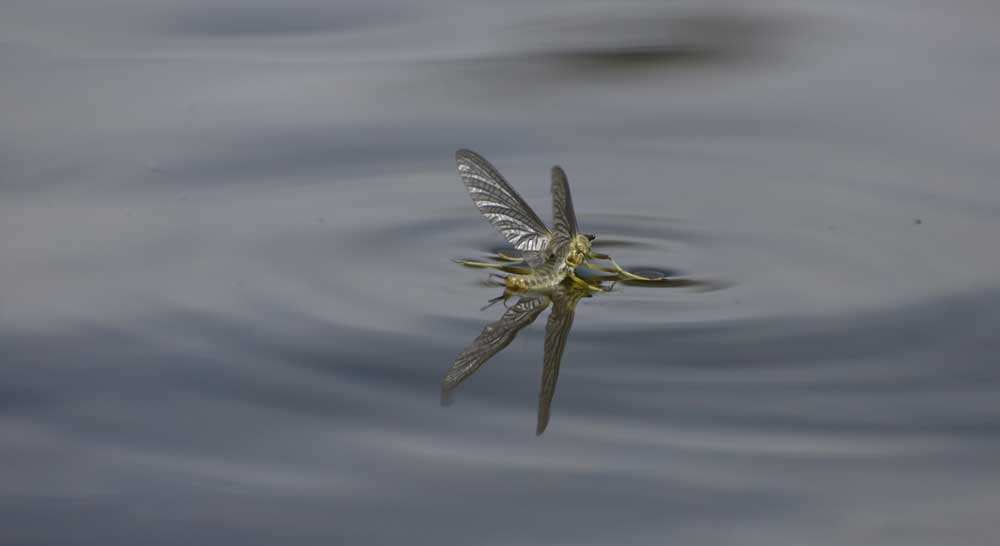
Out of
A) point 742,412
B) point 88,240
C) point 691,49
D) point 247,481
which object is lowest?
point 247,481

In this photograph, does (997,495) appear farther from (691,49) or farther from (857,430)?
(691,49)

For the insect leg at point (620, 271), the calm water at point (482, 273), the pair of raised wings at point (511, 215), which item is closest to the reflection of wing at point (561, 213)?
the pair of raised wings at point (511, 215)

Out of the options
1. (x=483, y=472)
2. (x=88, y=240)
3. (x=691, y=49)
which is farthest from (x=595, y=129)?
(x=483, y=472)

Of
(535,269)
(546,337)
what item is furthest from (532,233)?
(546,337)

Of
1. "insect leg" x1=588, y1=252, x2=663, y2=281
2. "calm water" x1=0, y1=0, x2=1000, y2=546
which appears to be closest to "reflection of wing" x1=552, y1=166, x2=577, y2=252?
"insect leg" x1=588, y1=252, x2=663, y2=281

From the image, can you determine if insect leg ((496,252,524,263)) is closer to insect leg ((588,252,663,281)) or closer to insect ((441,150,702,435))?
insect ((441,150,702,435))

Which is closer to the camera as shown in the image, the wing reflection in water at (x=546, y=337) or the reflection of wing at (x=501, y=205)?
the wing reflection in water at (x=546, y=337)

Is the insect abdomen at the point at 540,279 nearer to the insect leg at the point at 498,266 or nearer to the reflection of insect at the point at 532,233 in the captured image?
the reflection of insect at the point at 532,233
